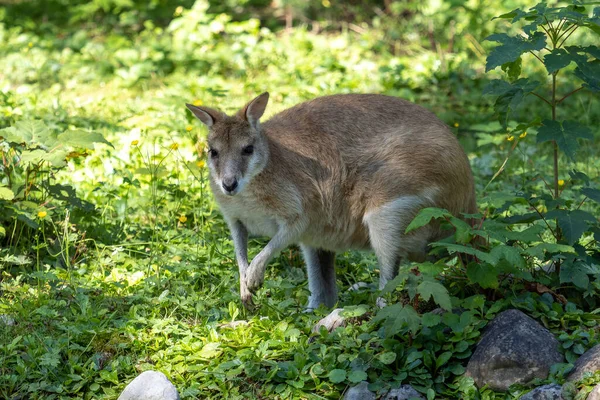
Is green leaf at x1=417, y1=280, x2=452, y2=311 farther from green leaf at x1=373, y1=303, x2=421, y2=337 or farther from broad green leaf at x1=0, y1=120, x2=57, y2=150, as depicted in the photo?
broad green leaf at x1=0, y1=120, x2=57, y2=150

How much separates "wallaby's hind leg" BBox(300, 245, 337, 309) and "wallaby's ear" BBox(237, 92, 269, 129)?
0.79 metres

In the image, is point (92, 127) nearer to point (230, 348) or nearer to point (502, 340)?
point (230, 348)

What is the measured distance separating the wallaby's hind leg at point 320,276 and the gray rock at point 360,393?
3.46ft

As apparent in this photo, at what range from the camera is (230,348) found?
4.08 meters

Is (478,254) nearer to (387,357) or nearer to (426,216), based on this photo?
(426,216)

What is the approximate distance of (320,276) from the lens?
4.82m

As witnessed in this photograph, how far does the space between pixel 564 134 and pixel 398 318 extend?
3.70 feet

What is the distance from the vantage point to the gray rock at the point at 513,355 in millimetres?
3574

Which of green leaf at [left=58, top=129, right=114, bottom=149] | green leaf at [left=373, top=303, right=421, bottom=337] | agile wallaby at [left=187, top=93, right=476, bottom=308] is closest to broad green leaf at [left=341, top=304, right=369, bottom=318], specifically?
green leaf at [left=373, top=303, right=421, bottom=337]

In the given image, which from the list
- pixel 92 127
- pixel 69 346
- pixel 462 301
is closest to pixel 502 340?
pixel 462 301

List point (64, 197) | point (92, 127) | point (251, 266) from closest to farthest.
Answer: point (251, 266) → point (64, 197) → point (92, 127)

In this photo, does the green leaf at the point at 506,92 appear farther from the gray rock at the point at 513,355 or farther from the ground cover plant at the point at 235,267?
the gray rock at the point at 513,355

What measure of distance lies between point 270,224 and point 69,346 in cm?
127

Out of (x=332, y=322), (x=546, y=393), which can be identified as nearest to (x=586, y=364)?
(x=546, y=393)
